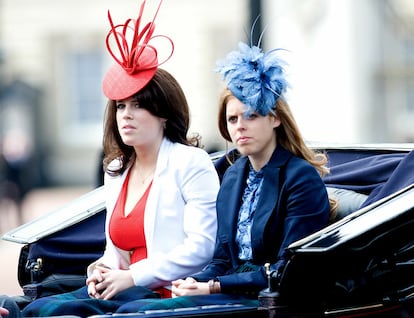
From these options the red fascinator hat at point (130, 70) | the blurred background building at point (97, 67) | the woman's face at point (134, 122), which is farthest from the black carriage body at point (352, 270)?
the blurred background building at point (97, 67)

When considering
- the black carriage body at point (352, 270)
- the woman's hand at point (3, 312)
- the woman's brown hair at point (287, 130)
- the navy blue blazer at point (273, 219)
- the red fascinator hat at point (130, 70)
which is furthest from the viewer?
the red fascinator hat at point (130, 70)

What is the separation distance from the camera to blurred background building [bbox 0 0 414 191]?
26.2 metres

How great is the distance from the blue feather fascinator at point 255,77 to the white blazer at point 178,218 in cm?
42

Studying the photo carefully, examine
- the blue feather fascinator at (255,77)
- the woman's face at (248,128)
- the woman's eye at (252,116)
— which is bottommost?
the woman's face at (248,128)

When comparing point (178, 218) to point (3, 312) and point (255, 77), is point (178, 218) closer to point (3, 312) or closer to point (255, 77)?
point (255, 77)

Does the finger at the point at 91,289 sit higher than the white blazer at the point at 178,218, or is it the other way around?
the white blazer at the point at 178,218

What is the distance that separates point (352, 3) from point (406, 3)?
3113 mm

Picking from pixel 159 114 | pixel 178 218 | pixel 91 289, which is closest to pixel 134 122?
pixel 159 114

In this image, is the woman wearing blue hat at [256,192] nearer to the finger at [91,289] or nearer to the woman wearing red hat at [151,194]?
the woman wearing red hat at [151,194]

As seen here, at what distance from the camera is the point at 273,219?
177 inches

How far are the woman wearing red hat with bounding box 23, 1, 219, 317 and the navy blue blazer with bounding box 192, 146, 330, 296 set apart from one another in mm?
125

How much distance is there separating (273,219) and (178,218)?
1.55 feet

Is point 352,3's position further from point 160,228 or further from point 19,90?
point 160,228

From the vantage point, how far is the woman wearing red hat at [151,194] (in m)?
4.69
